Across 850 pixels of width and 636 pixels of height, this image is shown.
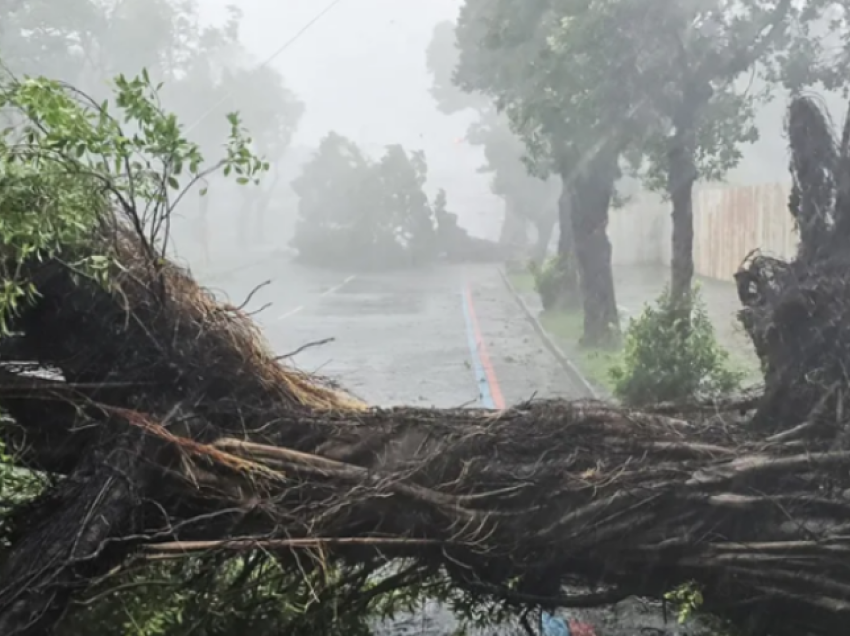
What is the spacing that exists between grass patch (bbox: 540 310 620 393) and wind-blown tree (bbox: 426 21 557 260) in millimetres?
12959

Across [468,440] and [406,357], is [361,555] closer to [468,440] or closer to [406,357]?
[468,440]

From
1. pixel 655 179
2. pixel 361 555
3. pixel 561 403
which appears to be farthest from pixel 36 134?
pixel 655 179

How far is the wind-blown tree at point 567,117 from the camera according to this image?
1233cm

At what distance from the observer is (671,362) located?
298 inches

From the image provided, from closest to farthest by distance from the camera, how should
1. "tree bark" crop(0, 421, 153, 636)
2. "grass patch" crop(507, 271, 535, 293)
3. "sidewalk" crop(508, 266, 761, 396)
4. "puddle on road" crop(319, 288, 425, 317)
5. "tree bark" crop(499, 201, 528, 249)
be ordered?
"tree bark" crop(0, 421, 153, 636)
"sidewalk" crop(508, 266, 761, 396)
"puddle on road" crop(319, 288, 425, 317)
"grass patch" crop(507, 271, 535, 293)
"tree bark" crop(499, 201, 528, 249)

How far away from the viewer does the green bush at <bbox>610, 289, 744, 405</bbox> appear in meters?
6.94

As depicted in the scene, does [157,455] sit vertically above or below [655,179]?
below

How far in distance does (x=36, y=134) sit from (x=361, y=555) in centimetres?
203

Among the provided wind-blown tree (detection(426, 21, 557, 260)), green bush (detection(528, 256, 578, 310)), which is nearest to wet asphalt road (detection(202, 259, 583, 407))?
green bush (detection(528, 256, 578, 310))

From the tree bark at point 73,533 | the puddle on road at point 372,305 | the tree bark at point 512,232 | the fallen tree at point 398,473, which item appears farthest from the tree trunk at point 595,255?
the tree bark at point 512,232

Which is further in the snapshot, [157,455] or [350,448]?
[350,448]

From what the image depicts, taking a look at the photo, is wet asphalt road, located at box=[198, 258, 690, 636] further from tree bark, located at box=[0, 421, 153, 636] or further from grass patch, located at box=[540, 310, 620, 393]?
tree bark, located at box=[0, 421, 153, 636]

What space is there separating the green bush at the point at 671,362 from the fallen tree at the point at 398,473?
2.10 m

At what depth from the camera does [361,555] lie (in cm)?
397
